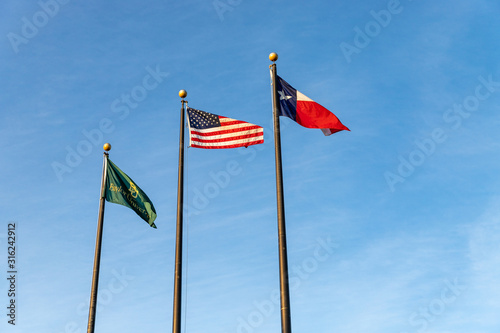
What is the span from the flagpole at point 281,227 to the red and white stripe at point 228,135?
6.06 ft

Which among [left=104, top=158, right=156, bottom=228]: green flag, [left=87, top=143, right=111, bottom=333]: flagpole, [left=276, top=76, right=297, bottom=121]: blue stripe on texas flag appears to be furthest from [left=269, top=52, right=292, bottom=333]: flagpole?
[left=87, top=143, right=111, bottom=333]: flagpole

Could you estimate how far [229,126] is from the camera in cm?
1878

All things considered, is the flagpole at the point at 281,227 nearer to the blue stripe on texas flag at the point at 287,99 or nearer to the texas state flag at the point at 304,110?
the blue stripe on texas flag at the point at 287,99

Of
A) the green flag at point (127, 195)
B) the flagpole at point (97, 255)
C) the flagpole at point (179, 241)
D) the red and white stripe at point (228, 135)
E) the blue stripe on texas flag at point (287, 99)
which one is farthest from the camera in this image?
the green flag at point (127, 195)

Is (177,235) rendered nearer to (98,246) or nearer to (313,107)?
(98,246)

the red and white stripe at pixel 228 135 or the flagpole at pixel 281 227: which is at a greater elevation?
the red and white stripe at pixel 228 135

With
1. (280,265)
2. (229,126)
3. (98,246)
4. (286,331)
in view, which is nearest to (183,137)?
(229,126)

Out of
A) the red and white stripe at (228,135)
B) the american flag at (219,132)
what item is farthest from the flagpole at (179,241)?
the red and white stripe at (228,135)

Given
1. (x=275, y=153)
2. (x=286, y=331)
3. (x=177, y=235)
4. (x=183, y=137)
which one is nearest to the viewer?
(x=286, y=331)

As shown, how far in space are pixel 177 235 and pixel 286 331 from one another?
5858 mm

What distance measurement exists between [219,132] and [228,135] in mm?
379

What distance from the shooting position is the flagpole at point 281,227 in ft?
44.1

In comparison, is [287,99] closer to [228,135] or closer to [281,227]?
[228,135]

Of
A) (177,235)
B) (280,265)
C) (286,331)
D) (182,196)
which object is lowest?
(286,331)
